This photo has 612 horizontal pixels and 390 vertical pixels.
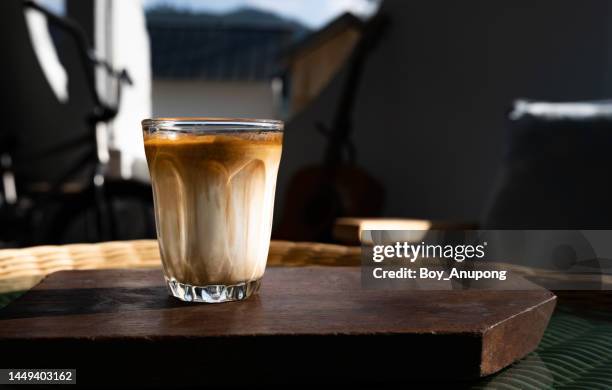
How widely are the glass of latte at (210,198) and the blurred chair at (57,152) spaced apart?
1.98 metres

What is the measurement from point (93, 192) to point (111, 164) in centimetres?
138

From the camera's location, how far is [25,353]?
464 millimetres

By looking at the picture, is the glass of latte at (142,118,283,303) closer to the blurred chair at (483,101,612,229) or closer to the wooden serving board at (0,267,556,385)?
the wooden serving board at (0,267,556,385)

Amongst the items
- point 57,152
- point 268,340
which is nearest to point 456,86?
point 57,152

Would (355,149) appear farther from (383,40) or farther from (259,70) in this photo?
(259,70)

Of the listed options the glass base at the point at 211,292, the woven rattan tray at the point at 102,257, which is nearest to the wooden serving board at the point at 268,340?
the glass base at the point at 211,292

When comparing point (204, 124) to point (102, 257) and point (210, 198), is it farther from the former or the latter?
point (102, 257)

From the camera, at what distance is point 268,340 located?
18.6 inches

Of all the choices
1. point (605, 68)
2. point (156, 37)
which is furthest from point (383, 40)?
point (156, 37)

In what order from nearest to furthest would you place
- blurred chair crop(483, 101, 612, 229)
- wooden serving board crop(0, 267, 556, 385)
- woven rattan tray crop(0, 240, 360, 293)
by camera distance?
1. wooden serving board crop(0, 267, 556, 385)
2. woven rattan tray crop(0, 240, 360, 293)
3. blurred chair crop(483, 101, 612, 229)

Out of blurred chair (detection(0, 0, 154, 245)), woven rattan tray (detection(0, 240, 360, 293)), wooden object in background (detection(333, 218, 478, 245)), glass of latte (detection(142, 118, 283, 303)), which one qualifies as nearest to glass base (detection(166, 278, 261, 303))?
glass of latte (detection(142, 118, 283, 303))

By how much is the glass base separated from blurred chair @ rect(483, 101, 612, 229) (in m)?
0.86

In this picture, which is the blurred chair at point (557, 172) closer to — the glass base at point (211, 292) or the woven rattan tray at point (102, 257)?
the woven rattan tray at point (102, 257)

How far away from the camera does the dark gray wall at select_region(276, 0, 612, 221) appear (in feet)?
6.83
